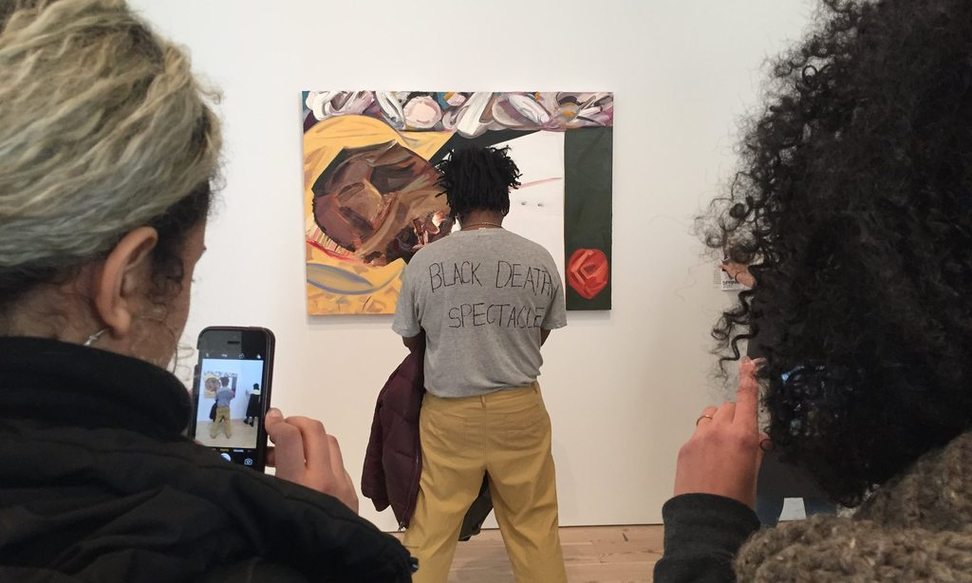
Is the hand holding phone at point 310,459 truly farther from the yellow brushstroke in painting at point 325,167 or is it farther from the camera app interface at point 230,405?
the yellow brushstroke in painting at point 325,167

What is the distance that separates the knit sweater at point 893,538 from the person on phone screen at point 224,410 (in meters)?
0.81

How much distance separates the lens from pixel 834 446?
2.10ft

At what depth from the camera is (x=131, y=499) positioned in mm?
423

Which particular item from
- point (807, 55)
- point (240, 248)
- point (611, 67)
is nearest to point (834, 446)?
point (807, 55)

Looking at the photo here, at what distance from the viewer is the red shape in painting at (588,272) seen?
7.90 ft

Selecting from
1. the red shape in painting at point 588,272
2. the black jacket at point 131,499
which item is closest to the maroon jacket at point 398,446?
the red shape in painting at point 588,272

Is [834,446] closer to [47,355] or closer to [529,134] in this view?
[47,355]

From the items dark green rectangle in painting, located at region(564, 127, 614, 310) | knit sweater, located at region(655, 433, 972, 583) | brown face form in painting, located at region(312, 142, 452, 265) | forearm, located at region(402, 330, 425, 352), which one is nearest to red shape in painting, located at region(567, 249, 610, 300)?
dark green rectangle in painting, located at region(564, 127, 614, 310)

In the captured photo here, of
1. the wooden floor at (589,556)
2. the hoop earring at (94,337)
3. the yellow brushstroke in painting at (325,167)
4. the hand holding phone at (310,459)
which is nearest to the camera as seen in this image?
the hoop earring at (94,337)

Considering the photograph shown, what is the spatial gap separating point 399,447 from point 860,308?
1501mm

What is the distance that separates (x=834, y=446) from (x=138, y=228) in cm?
66

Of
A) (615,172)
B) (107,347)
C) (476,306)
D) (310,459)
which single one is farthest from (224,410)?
(615,172)

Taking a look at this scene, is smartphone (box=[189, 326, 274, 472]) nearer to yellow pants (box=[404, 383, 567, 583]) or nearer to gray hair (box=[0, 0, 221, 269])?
gray hair (box=[0, 0, 221, 269])

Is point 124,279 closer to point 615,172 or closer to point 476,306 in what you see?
point 476,306
